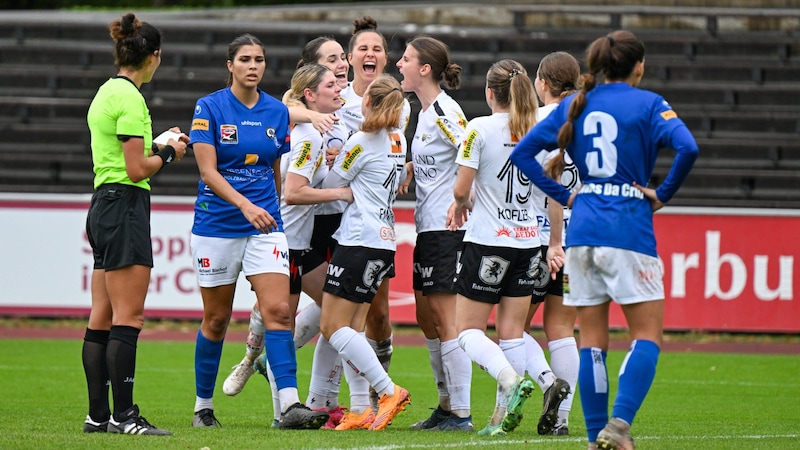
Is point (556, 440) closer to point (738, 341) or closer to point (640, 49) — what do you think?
point (640, 49)

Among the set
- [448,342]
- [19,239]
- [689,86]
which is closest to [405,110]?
[448,342]

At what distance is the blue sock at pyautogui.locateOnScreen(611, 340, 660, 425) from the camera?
5258 millimetres

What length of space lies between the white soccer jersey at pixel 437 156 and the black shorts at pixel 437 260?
0.07 metres

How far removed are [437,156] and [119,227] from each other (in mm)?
1981

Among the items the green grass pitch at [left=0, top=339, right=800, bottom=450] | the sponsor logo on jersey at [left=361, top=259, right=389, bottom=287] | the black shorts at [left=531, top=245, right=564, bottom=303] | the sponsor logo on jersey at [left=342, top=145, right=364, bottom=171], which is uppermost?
the sponsor logo on jersey at [left=342, top=145, right=364, bottom=171]

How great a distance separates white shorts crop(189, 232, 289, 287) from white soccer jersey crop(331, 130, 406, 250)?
16.6 inches

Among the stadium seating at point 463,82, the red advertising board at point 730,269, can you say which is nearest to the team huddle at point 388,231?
the red advertising board at point 730,269

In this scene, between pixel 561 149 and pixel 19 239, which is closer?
pixel 561 149

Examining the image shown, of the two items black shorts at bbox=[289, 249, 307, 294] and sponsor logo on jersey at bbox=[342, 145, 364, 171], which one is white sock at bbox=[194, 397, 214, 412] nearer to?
black shorts at bbox=[289, 249, 307, 294]

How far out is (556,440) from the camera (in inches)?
244

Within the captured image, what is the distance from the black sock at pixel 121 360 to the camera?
6309 millimetres

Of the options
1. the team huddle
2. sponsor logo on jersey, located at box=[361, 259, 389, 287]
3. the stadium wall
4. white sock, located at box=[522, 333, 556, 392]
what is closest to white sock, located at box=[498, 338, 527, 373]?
the team huddle

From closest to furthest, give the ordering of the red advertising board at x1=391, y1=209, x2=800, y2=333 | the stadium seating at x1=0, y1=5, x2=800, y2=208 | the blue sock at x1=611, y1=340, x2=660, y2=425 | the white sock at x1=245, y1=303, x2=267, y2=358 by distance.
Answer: the blue sock at x1=611, y1=340, x2=660, y2=425 < the white sock at x1=245, y1=303, x2=267, y2=358 < the red advertising board at x1=391, y1=209, x2=800, y2=333 < the stadium seating at x1=0, y1=5, x2=800, y2=208

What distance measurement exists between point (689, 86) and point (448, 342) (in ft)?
39.0
